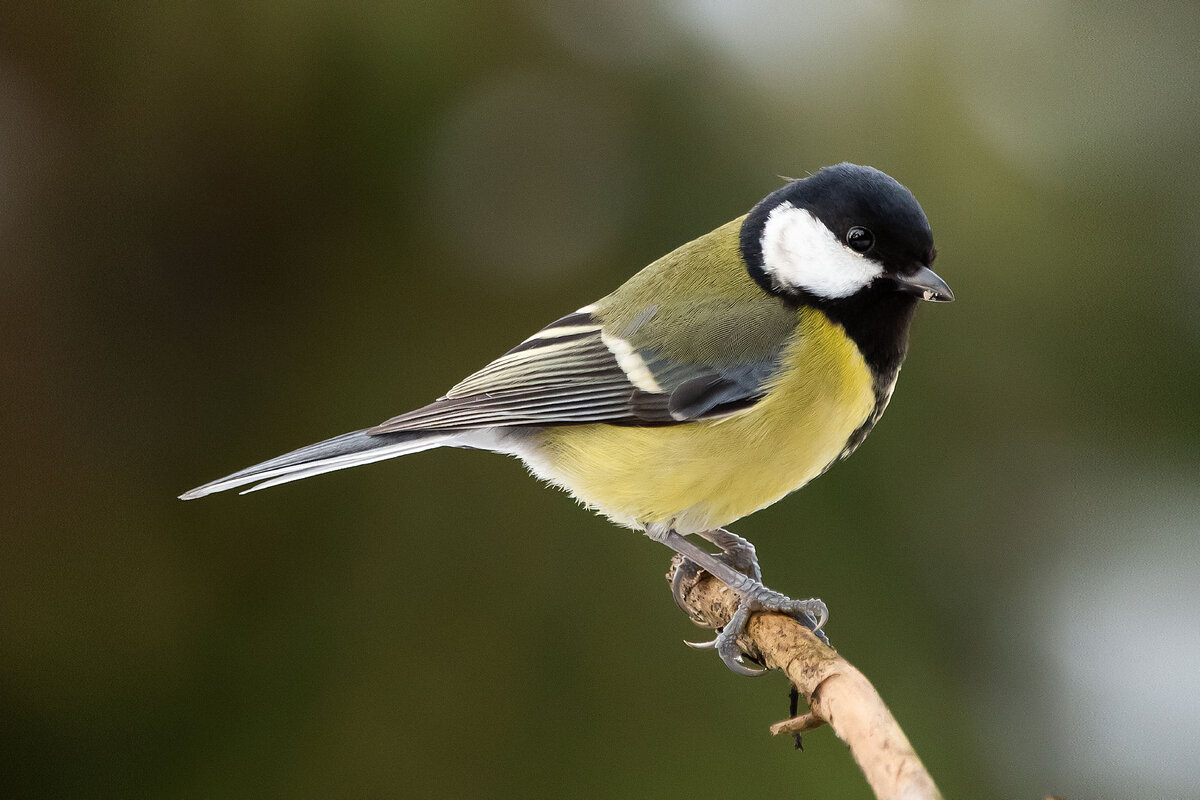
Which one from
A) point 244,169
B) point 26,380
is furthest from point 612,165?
point 26,380

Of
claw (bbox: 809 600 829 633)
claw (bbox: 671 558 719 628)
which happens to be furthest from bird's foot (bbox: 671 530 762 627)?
claw (bbox: 809 600 829 633)

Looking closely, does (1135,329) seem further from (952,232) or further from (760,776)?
(760,776)

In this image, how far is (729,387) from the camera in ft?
3.27

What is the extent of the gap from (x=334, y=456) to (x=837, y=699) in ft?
1.69

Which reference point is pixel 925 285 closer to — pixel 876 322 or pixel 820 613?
pixel 876 322

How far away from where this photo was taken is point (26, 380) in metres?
1.35

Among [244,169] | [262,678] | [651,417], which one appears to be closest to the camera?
[651,417]

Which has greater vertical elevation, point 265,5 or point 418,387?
point 265,5

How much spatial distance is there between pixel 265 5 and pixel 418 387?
0.53 meters

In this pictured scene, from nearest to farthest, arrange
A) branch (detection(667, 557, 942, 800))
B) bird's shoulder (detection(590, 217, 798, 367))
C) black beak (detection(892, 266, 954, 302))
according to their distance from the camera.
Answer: branch (detection(667, 557, 942, 800)) → black beak (detection(892, 266, 954, 302)) → bird's shoulder (detection(590, 217, 798, 367))

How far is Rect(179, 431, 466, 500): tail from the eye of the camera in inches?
38.1

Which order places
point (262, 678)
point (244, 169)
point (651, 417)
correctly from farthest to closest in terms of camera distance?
point (244, 169) < point (262, 678) < point (651, 417)

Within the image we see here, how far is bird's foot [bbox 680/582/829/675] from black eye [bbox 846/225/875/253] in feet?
1.03

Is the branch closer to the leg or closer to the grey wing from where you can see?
the leg
